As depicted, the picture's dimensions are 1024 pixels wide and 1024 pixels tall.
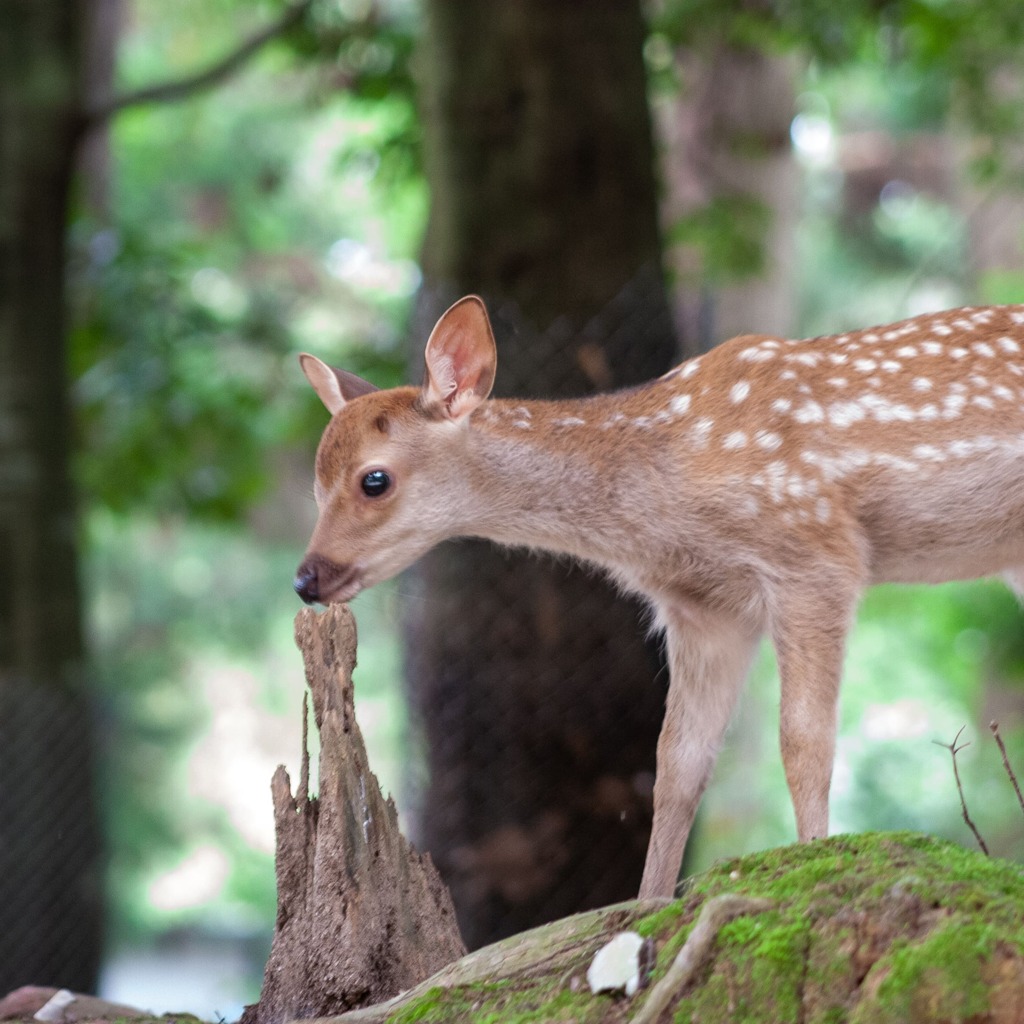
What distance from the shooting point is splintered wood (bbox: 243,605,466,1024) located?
9.77 ft

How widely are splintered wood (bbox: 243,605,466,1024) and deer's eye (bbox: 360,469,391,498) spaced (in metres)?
0.39

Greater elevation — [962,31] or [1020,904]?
[962,31]

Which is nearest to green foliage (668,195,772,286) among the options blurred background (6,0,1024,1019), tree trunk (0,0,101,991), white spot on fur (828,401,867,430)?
blurred background (6,0,1024,1019)

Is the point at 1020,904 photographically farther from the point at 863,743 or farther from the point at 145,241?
the point at 863,743

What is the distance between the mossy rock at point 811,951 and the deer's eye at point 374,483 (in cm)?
105

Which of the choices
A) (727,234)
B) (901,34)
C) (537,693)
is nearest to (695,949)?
(537,693)

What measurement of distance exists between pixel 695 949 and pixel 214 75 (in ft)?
23.1

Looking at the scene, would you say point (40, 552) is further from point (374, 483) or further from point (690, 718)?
point (690, 718)

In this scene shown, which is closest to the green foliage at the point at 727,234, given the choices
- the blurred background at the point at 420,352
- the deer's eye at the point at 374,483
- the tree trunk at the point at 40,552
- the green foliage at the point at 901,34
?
the blurred background at the point at 420,352

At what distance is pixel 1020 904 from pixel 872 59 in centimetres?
771

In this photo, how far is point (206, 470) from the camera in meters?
9.26

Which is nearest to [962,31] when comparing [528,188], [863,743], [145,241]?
[528,188]

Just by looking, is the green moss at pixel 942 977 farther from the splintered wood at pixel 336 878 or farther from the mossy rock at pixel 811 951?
the splintered wood at pixel 336 878

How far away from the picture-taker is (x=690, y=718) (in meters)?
3.42
